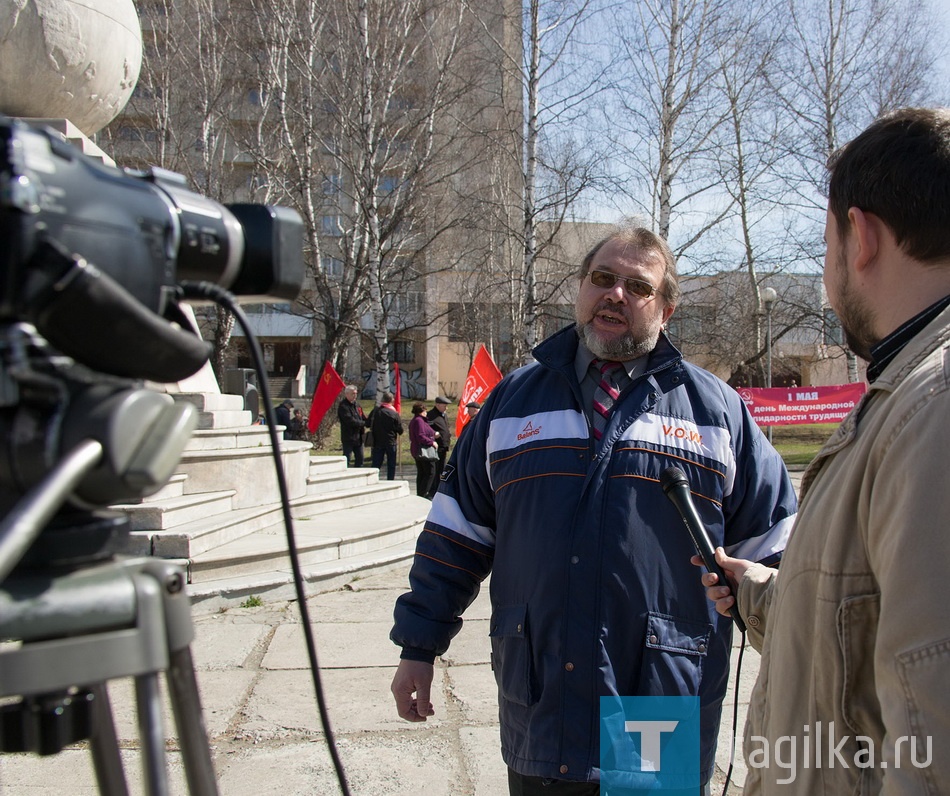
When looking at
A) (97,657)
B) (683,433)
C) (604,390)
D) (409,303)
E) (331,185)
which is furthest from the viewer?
(409,303)

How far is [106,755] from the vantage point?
3.55ft

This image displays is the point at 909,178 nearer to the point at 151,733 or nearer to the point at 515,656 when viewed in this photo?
the point at 151,733

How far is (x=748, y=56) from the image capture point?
18.2 metres

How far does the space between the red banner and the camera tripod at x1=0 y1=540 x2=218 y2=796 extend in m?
16.4

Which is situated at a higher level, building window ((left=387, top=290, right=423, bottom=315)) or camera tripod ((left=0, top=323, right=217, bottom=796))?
building window ((left=387, top=290, right=423, bottom=315))

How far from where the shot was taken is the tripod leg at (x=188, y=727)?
40.4 inches

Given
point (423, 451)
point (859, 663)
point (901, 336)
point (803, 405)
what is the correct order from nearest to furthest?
1. point (859, 663)
2. point (901, 336)
3. point (423, 451)
4. point (803, 405)

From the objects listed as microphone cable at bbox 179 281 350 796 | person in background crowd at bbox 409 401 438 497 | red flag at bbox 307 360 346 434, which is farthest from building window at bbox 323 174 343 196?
microphone cable at bbox 179 281 350 796

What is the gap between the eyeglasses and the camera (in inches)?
98.8

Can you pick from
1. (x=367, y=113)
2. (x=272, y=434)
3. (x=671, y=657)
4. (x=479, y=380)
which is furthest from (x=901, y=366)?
(x=367, y=113)

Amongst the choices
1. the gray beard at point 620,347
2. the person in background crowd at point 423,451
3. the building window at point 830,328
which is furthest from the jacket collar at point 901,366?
the building window at point 830,328

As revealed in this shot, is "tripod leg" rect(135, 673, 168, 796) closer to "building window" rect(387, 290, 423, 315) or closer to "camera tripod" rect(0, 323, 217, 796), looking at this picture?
"camera tripod" rect(0, 323, 217, 796)

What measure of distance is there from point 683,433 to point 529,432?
0.43 m

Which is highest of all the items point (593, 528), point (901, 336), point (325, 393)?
point (901, 336)
